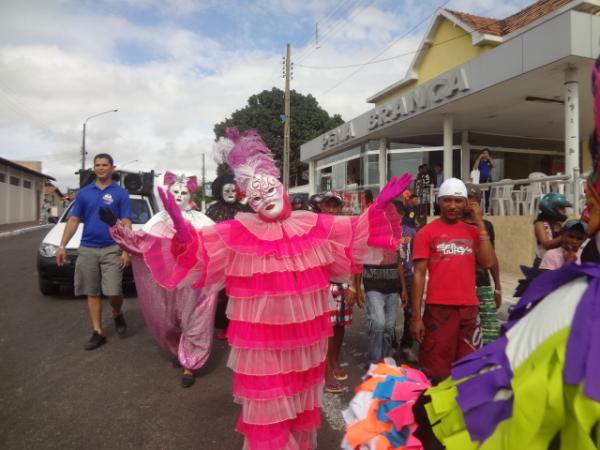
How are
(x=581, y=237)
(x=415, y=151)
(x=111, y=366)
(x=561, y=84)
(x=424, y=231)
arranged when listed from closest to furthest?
1. (x=424, y=231)
2. (x=581, y=237)
3. (x=111, y=366)
4. (x=561, y=84)
5. (x=415, y=151)

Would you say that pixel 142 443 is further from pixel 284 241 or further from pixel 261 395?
pixel 284 241

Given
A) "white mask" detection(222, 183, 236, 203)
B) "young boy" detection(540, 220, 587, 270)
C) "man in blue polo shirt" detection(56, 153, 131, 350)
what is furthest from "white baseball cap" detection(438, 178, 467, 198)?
"man in blue polo shirt" detection(56, 153, 131, 350)

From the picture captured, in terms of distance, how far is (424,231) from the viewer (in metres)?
3.19

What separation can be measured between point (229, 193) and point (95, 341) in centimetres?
227

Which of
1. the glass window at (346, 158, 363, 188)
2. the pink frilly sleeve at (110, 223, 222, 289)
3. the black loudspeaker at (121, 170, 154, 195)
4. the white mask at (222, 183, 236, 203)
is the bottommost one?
the pink frilly sleeve at (110, 223, 222, 289)

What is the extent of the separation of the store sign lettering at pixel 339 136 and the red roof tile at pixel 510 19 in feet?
15.5

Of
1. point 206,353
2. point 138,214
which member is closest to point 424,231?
point 206,353

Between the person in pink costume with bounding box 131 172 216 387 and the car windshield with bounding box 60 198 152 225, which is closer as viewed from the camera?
Answer: the person in pink costume with bounding box 131 172 216 387

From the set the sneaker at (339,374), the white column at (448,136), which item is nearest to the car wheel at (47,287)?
the sneaker at (339,374)

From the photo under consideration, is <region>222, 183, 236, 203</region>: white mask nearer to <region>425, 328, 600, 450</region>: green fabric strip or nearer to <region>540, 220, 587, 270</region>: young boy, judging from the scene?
<region>540, 220, 587, 270</region>: young boy

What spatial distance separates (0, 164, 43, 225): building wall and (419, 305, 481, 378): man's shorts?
3214cm

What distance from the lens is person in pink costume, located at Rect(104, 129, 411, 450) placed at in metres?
2.23

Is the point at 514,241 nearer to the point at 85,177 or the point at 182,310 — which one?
the point at 182,310

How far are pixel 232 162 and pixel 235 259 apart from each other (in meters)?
0.64
